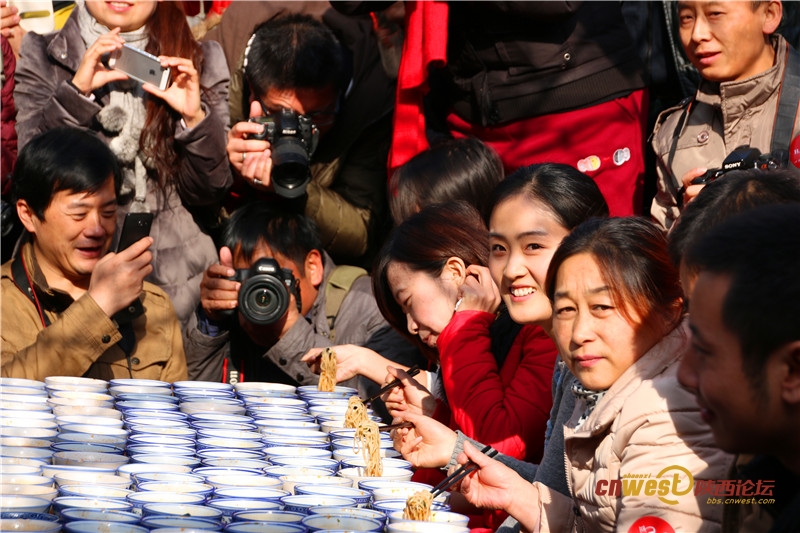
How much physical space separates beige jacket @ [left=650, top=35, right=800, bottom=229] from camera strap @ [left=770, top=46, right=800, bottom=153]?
18mm

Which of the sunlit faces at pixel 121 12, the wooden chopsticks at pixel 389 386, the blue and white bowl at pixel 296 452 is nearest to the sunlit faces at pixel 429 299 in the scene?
the wooden chopsticks at pixel 389 386

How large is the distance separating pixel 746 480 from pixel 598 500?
14.9 inches

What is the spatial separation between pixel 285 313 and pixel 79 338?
28.8 inches

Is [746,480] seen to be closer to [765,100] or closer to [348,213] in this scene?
[765,100]

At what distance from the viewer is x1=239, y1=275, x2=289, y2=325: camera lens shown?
13.3 ft

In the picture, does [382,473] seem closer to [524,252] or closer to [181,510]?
[181,510]

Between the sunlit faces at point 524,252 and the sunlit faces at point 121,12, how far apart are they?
225cm

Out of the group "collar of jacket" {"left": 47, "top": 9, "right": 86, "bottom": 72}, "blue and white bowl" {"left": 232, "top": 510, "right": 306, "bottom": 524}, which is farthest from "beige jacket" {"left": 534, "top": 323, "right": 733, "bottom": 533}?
"collar of jacket" {"left": 47, "top": 9, "right": 86, "bottom": 72}

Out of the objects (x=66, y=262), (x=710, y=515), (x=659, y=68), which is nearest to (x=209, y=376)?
(x=66, y=262)

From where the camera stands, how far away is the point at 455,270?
131 inches

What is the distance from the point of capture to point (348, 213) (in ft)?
15.7

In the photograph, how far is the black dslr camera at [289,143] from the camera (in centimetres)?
438

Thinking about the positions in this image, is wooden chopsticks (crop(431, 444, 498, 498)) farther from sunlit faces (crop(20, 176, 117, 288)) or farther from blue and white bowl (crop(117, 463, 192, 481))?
sunlit faces (crop(20, 176, 117, 288))

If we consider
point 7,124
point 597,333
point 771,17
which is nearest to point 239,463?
point 597,333
